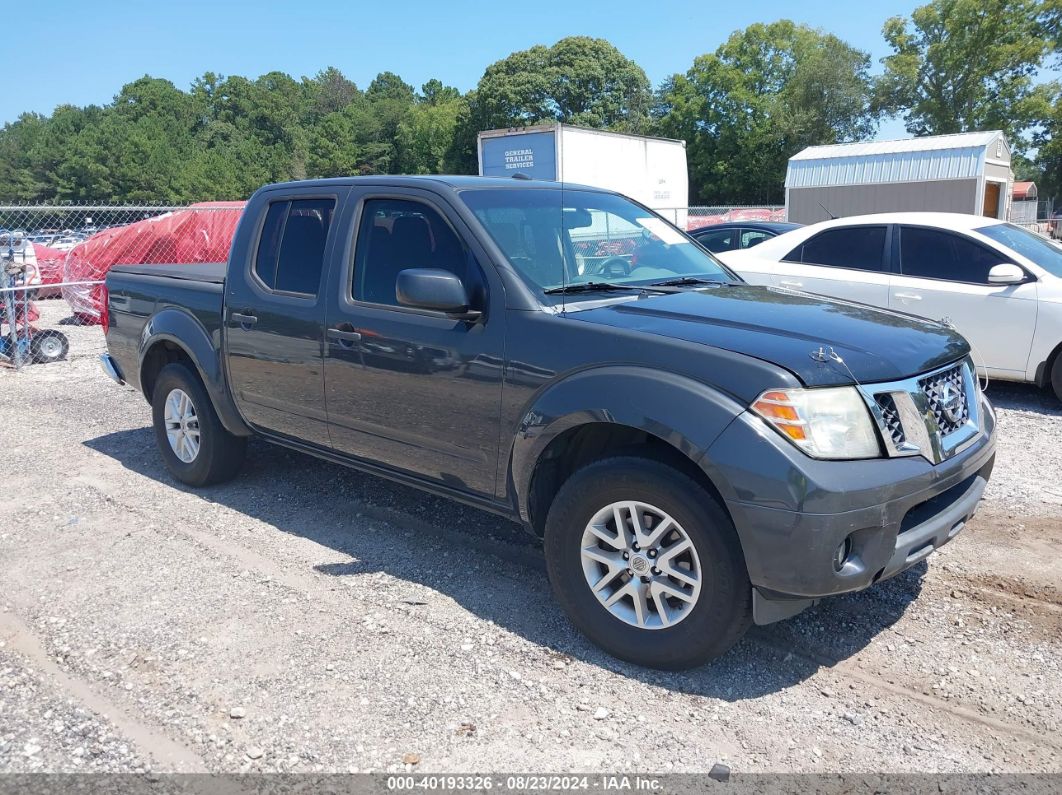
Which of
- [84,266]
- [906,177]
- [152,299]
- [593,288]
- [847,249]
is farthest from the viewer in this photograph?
[906,177]

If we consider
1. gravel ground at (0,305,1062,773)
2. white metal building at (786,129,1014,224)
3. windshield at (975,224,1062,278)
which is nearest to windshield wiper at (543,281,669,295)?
gravel ground at (0,305,1062,773)

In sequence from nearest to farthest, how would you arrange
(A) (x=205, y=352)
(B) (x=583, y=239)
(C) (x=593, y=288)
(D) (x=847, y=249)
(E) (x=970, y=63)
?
(C) (x=593, y=288) → (B) (x=583, y=239) → (A) (x=205, y=352) → (D) (x=847, y=249) → (E) (x=970, y=63)

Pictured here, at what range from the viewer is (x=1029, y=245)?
762 cm

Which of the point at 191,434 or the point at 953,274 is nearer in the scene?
the point at 191,434

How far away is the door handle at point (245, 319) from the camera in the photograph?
4875 millimetres

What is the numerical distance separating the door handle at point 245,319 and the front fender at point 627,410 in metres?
A: 2.06

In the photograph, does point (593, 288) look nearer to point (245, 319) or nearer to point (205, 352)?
point (245, 319)

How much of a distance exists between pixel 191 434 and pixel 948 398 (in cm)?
451

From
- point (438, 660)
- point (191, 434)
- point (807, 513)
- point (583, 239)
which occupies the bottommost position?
point (438, 660)

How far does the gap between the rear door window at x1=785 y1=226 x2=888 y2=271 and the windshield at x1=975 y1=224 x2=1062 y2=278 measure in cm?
85

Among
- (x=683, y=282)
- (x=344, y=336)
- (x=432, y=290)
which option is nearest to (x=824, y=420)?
(x=683, y=282)

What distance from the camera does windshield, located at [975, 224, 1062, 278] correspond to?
7.35m

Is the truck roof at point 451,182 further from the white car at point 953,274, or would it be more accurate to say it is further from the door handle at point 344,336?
the white car at point 953,274

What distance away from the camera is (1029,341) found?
23.3 ft
